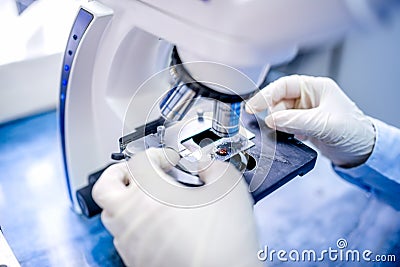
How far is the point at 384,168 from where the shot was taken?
3.12 ft

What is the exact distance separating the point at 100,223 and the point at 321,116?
1.79 feet

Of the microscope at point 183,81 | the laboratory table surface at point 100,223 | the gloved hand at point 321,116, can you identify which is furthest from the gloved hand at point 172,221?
the gloved hand at point 321,116

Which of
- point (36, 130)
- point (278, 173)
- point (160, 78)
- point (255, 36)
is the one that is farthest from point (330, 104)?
point (36, 130)

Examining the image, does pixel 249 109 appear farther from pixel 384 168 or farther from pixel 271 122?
pixel 384 168

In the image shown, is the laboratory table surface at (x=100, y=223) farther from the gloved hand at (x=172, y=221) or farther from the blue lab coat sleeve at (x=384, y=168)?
the gloved hand at (x=172, y=221)

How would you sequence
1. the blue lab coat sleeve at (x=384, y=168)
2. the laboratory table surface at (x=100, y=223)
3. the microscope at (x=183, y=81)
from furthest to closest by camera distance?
the blue lab coat sleeve at (x=384, y=168)
the laboratory table surface at (x=100, y=223)
the microscope at (x=183, y=81)

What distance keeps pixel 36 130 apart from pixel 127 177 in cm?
58

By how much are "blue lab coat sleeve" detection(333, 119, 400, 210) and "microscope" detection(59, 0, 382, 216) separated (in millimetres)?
278

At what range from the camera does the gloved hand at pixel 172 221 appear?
0.61 metres

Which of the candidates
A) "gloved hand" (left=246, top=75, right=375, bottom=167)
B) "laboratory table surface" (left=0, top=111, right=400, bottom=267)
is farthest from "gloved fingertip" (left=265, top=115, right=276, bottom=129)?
"laboratory table surface" (left=0, top=111, right=400, bottom=267)

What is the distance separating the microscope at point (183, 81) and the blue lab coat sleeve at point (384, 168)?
278 mm

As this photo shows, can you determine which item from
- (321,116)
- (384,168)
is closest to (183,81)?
(321,116)

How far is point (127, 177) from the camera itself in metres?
0.68

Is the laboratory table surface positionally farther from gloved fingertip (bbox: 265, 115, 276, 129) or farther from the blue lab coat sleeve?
gloved fingertip (bbox: 265, 115, 276, 129)
